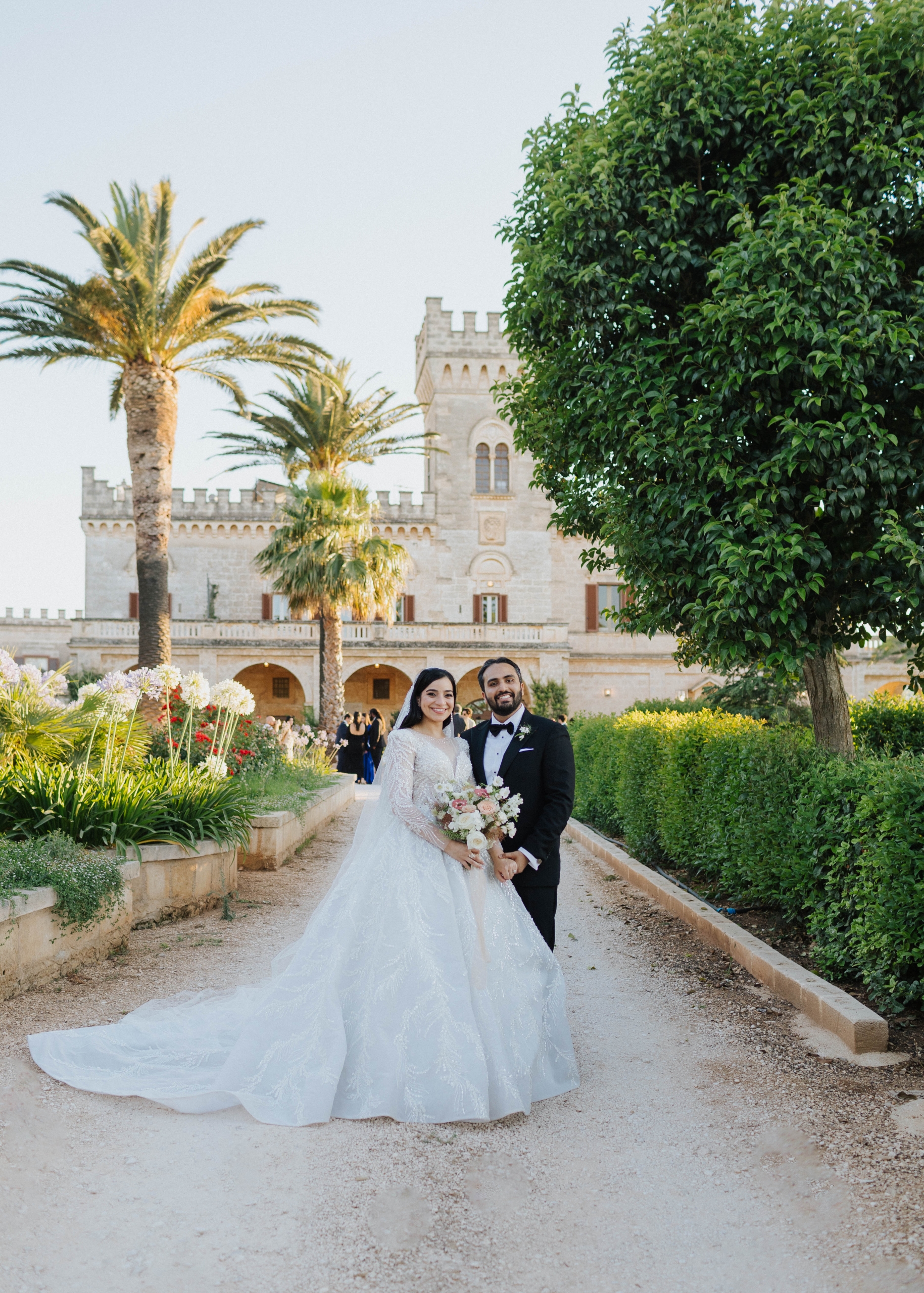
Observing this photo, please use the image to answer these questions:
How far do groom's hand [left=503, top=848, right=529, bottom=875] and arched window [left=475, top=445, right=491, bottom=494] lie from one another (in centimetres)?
3528

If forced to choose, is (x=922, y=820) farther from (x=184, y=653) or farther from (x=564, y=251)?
(x=184, y=653)

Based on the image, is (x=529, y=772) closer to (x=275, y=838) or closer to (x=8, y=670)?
(x=8, y=670)

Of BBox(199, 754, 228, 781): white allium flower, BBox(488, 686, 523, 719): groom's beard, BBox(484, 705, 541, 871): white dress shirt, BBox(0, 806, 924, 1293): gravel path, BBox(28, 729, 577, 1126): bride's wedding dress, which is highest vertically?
BBox(488, 686, 523, 719): groom's beard

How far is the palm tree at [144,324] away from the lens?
15.3m

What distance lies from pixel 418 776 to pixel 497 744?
0.52m

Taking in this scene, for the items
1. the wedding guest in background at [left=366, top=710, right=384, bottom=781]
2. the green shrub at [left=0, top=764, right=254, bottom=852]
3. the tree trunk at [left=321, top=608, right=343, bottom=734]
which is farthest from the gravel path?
the wedding guest in background at [left=366, top=710, right=384, bottom=781]

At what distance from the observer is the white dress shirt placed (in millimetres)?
4805

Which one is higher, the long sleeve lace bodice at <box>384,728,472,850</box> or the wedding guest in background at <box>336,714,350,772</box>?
the long sleeve lace bodice at <box>384,728,472,850</box>

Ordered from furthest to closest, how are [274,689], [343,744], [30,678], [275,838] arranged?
[274,689]
[343,744]
[275,838]
[30,678]

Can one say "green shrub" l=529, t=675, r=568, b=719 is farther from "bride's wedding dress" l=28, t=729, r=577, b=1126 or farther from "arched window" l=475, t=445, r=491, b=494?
"bride's wedding dress" l=28, t=729, r=577, b=1126

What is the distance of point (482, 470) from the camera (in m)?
39.4

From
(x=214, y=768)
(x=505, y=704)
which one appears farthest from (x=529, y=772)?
(x=214, y=768)

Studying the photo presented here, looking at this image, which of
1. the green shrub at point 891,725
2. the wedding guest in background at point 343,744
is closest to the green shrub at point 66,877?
the green shrub at point 891,725

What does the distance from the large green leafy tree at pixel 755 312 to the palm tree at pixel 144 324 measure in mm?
9516
